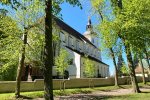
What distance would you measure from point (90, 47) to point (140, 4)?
52.8 metres

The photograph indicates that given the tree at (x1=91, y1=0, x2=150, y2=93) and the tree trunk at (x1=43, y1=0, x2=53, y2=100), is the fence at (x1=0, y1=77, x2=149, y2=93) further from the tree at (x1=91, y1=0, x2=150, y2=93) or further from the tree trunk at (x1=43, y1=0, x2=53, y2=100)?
the tree trunk at (x1=43, y1=0, x2=53, y2=100)

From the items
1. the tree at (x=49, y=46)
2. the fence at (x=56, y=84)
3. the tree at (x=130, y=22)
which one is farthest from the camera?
the fence at (x=56, y=84)

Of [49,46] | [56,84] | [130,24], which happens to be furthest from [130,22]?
[49,46]

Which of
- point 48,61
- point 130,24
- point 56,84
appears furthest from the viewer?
point 56,84

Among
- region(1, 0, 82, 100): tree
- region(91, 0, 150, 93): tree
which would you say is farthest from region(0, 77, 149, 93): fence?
region(1, 0, 82, 100): tree

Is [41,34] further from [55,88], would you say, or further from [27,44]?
[55,88]

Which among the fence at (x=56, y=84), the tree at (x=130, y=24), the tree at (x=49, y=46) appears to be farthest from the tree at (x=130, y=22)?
the tree at (x=49, y=46)

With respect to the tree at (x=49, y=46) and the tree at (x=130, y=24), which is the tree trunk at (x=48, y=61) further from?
the tree at (x=130, y=24)

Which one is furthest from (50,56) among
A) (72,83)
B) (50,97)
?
(72,83)

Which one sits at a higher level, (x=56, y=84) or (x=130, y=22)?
(x=130, y=22)

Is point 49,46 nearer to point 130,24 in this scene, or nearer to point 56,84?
point 130,24

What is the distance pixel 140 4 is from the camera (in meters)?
29.5

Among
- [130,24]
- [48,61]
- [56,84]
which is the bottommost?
[56,84]

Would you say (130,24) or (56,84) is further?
(56,84)
